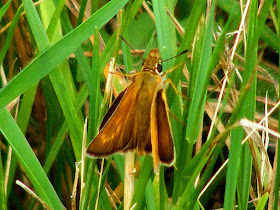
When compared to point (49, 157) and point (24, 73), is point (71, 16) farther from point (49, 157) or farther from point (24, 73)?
point (24, 73)

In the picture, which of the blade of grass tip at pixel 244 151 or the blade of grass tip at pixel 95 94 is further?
the blade of grass tip at pixel 95 94

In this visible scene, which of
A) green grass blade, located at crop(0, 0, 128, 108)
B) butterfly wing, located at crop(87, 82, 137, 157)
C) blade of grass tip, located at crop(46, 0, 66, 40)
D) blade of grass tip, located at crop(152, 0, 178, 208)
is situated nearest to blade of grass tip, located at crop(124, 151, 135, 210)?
butterfly wing, located at crop(87, 82, 137, 157)

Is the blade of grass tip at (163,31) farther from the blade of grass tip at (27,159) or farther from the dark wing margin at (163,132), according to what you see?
the blade of grass tip at (27,159)

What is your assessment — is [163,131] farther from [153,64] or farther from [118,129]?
[153,64]

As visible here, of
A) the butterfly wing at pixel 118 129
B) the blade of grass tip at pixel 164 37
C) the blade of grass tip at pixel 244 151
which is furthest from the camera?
the blade of grass tip at pixel 164 37

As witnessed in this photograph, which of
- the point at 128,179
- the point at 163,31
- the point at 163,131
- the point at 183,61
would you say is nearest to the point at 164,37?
the point at 163,31

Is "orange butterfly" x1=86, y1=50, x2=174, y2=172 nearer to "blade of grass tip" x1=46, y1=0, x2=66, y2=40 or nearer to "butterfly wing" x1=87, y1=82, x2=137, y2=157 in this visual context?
"butterfly wing" x1=87, y1=82, x2=137, y2=157

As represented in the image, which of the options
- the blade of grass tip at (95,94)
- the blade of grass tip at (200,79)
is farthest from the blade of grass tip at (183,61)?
the blade of grass tip at (95,94)

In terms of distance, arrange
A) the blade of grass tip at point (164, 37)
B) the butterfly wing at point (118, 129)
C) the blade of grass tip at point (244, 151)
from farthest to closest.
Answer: the blade of grass tip at point (164, 37) < the butterfly wing at point (118, 129) < the blade of grass tip at point (244, 151)
